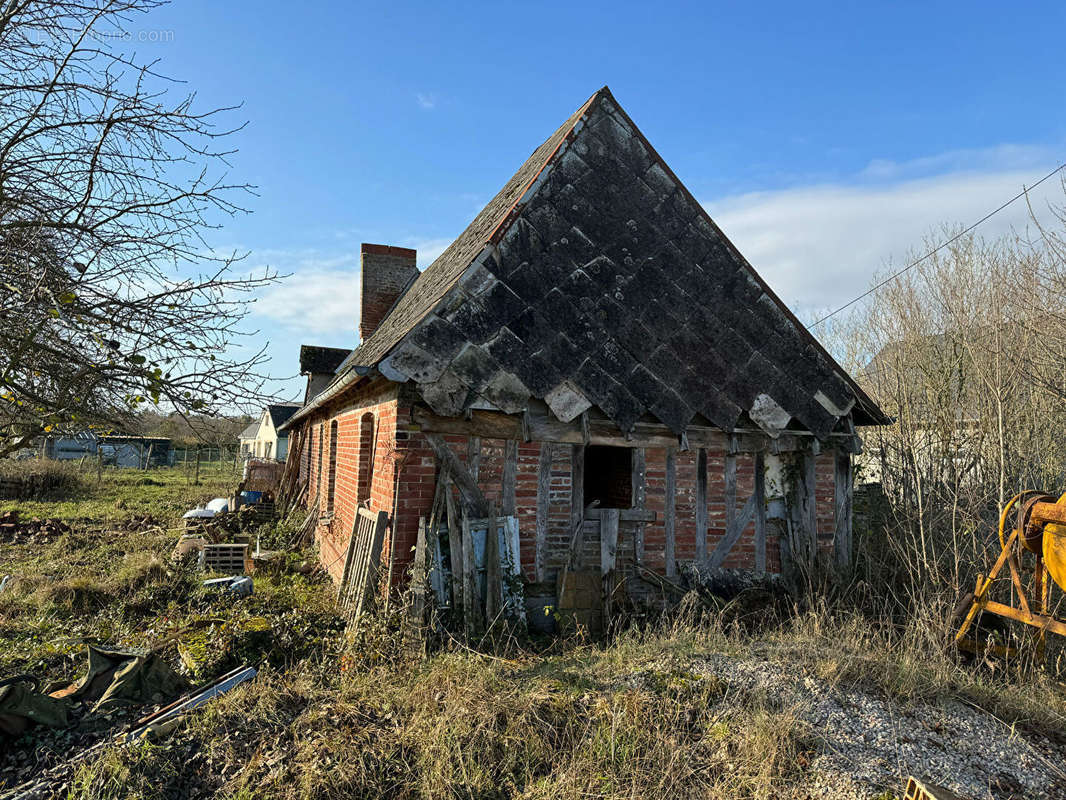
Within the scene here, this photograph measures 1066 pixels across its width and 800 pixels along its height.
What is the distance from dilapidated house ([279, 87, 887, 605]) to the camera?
6359 millimetres

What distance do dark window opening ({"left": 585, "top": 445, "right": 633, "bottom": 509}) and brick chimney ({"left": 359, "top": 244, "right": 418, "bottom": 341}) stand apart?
8394 mm

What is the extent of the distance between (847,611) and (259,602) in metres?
6.71

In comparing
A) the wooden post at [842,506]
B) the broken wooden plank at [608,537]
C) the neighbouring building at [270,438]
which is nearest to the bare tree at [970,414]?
the wooden post at [842,506]

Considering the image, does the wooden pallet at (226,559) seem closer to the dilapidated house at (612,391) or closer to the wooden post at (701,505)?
the dilapidated house at (612,391)

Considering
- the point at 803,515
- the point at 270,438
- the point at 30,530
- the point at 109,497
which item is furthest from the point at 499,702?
the point at 270,438

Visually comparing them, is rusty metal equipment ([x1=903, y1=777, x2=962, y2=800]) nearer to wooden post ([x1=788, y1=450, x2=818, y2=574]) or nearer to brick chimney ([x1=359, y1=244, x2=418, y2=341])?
wooden post ([x1=788, y1=450, x2=818, y2=574])

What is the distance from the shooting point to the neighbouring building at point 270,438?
137 ft

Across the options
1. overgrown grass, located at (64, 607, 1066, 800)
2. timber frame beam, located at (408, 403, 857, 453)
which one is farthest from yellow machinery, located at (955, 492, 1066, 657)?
timber frame beam, located at (408, 403, 857, 453)

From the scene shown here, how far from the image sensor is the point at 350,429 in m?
8.86

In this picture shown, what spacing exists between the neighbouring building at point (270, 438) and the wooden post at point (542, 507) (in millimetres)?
27970

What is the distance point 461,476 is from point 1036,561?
17.5 feet

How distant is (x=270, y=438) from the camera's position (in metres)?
49.5

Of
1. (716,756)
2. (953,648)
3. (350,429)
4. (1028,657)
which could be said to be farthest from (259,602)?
(1028,657)

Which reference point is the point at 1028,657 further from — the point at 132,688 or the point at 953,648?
the point at 132,688
